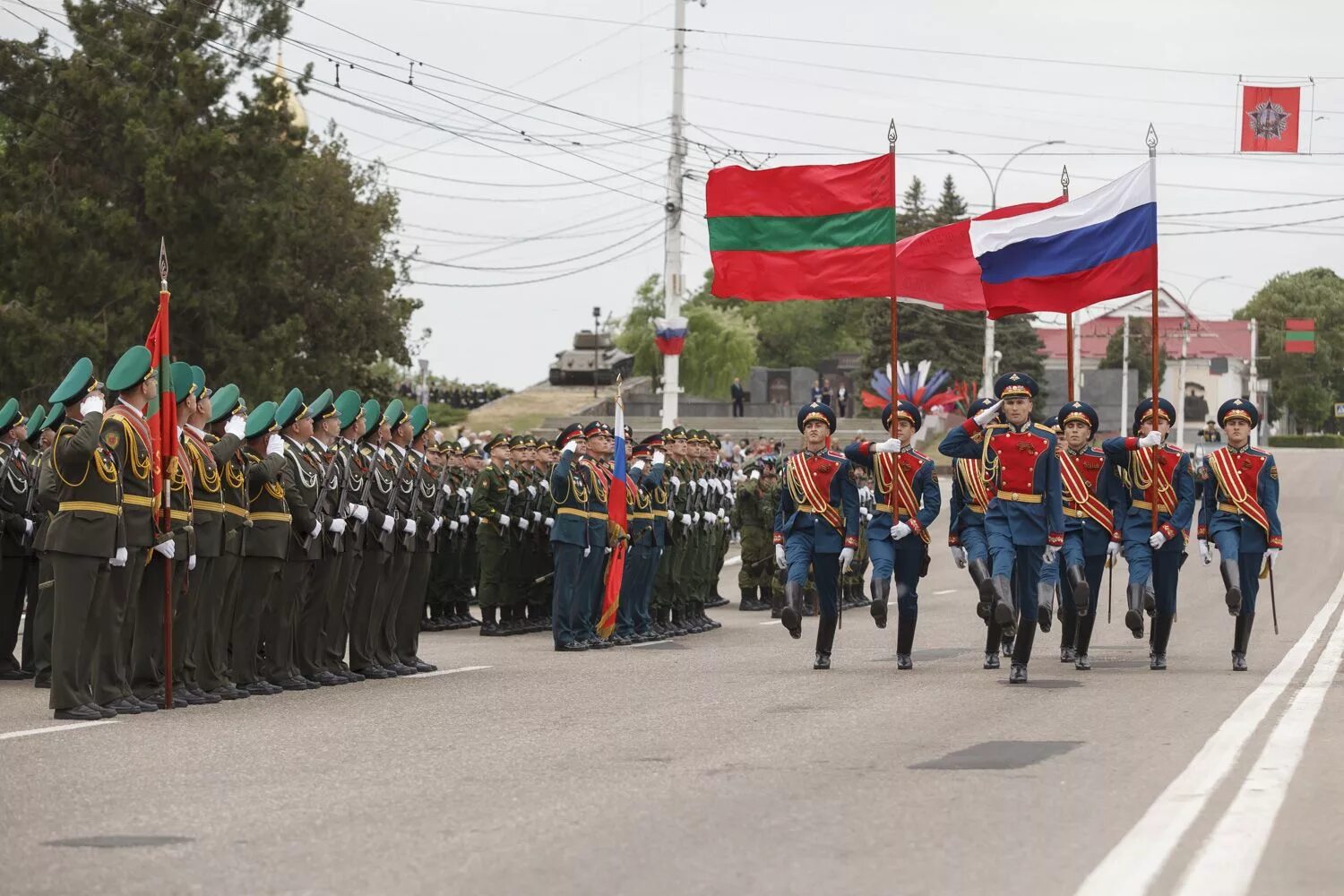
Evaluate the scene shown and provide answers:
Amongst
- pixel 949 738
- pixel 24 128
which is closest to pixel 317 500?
pixel 949 738

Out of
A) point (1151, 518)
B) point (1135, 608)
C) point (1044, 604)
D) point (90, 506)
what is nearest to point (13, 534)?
point (90, 506)

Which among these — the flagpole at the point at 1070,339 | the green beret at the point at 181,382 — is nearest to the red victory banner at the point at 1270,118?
the flagpole at the point at 1070,339

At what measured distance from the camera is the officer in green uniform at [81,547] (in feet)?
39.6

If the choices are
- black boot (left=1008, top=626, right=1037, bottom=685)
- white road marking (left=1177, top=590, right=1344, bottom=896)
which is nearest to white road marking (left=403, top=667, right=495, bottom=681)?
black boot (left=1008, top=626, right=1037, bottom=685)

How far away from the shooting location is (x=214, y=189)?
3681 centimetres

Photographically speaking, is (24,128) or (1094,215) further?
(24,128)

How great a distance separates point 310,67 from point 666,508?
1693cm

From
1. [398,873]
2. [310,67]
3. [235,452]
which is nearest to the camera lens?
[398,873]

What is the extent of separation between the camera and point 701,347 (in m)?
96.1

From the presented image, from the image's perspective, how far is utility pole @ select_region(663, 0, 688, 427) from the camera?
3731 cm

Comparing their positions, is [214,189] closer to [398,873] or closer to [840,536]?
[840,536]

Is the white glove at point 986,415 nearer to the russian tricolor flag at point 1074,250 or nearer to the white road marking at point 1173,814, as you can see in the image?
the russian tricolor flag at point 1074,250

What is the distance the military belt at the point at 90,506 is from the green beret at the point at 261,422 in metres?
1.93

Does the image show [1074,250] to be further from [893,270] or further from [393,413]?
[393,413]
